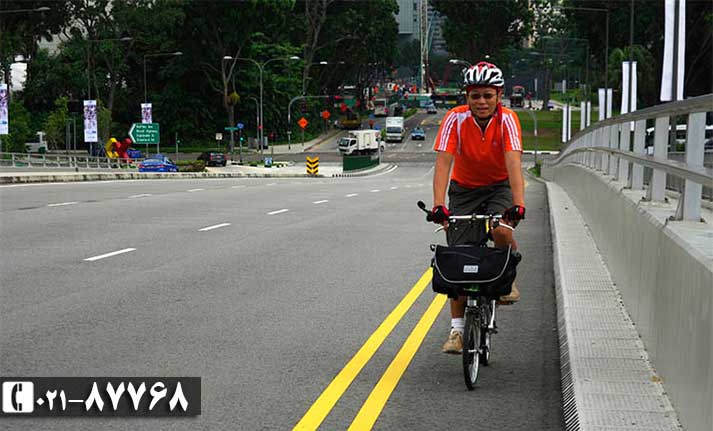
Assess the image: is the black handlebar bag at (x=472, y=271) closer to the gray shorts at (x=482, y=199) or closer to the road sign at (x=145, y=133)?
the gray shorts at (x=482, y=199)

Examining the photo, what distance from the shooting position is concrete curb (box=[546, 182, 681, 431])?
21.2 feet

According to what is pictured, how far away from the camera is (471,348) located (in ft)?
25.1

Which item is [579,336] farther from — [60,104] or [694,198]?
[60,104]

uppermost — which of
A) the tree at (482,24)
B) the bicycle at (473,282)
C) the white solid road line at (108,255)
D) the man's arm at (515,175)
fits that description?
the tree at (482,24)

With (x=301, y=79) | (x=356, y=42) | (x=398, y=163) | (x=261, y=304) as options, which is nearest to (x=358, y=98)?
(x=356, y=42)

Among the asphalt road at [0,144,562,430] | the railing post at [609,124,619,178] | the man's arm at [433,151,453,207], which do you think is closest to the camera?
the asphalt road at [0,144,562,430]

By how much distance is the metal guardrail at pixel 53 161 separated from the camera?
6494 centimetres

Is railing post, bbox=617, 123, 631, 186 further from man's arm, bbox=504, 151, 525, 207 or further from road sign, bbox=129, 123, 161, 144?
road sign, bbox=129, 123, 161, 144

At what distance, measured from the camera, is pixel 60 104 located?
94.4 m

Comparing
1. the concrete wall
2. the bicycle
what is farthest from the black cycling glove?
the concrete wall

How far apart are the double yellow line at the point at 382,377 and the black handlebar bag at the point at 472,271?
78 cm

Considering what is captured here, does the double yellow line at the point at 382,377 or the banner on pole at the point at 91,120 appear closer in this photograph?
the double yellow line at the point at 382,377

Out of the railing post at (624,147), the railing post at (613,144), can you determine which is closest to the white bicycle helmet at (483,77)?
the railing post at (624,147)

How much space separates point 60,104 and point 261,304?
86469mm
